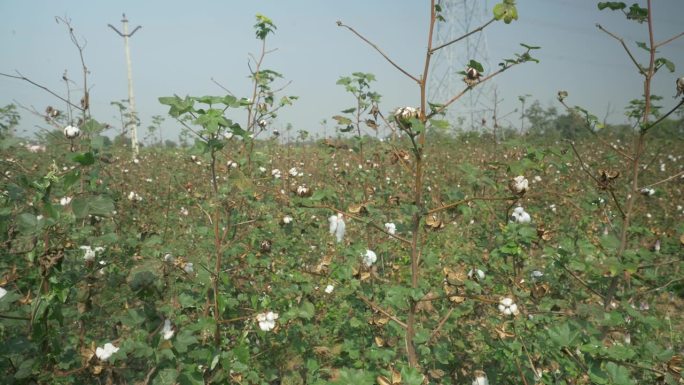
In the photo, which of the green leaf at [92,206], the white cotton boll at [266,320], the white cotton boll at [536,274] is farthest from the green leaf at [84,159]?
the white cotton boll at [536,274]

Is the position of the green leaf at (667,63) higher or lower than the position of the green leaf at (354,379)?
higher

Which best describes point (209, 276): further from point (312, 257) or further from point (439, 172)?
point (439, 172)

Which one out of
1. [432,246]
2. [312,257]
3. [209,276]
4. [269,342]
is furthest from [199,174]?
[209,276]

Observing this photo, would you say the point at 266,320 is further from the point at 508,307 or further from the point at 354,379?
the point at 508,307

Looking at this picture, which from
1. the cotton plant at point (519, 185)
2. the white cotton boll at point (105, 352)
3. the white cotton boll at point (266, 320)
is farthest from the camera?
the white cotton boll at point (266, 320)

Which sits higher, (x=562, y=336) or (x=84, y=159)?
(x=84, y=159)

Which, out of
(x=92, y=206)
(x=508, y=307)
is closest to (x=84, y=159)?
(x=92, y=206)

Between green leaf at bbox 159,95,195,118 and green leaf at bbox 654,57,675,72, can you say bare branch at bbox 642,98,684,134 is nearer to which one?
green leaf at bbox 654,57,675,72

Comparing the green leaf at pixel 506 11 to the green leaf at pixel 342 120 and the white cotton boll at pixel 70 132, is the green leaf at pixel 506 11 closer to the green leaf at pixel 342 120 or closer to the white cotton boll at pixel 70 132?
the green leaf at pixel 342 120

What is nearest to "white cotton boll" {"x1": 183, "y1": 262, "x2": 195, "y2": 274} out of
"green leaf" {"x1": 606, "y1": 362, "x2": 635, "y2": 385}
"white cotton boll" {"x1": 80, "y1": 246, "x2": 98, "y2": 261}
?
"white cotton boll" {"x1": 80, "y1": 246, "x2": 98, "y2": 261}

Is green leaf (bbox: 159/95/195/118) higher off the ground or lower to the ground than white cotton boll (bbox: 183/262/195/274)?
higher

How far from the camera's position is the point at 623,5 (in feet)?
5.19

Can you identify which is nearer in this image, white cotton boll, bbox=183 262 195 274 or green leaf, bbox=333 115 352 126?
green leaf, bbox=333 115 352 126

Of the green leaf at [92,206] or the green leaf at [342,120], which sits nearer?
the green leaf at [92,206]
